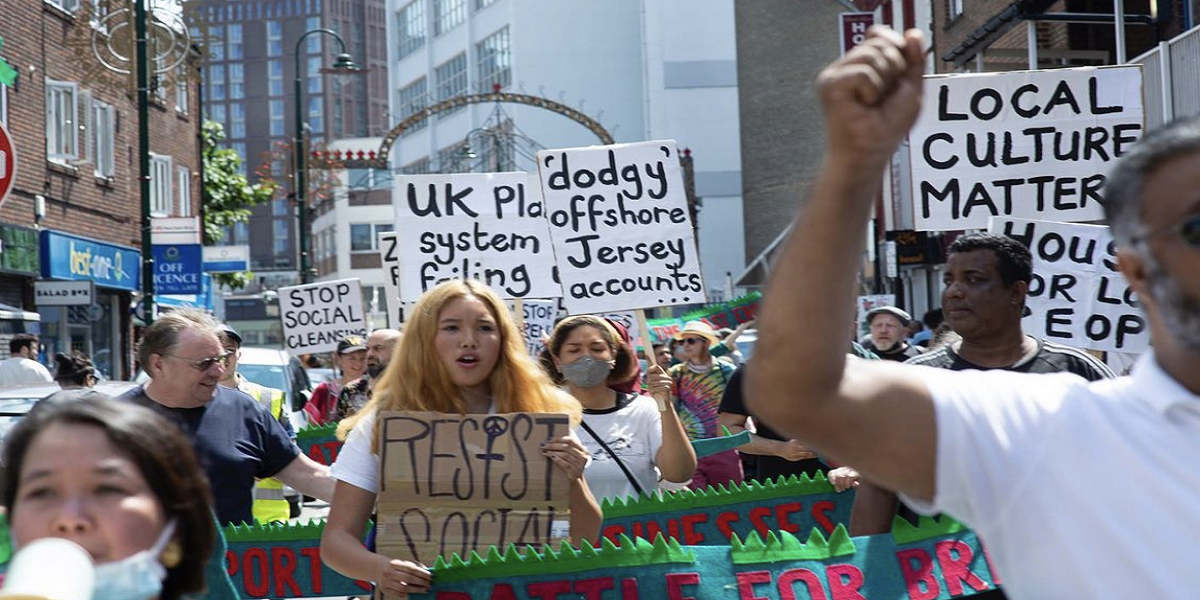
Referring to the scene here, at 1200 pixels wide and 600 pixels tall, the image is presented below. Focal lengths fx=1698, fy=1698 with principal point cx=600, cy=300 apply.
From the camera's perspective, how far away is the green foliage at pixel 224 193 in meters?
45.7

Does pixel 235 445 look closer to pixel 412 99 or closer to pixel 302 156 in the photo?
pixel 302 156

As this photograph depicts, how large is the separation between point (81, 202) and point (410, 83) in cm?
4600

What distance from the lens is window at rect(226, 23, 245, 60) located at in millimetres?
183750

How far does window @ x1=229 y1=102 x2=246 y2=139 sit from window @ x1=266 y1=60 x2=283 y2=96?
12.0ft

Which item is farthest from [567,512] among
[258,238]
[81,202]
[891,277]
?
[258,238]

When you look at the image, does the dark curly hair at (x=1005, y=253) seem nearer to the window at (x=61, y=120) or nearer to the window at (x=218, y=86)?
the window at (x=61, y=120)

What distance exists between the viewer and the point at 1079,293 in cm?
844

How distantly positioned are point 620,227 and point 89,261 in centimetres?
2009

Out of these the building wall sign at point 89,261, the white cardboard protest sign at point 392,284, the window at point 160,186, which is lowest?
the white cardboard protest sign at point 392,284

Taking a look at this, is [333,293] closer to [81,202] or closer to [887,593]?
[81,202]

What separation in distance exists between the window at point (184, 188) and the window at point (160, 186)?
96cm

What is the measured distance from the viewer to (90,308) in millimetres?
26016

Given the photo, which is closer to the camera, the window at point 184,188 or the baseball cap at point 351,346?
the baseball cap at point 351,346

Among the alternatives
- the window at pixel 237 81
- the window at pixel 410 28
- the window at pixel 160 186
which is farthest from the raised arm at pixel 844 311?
the window at pixel 237 81
